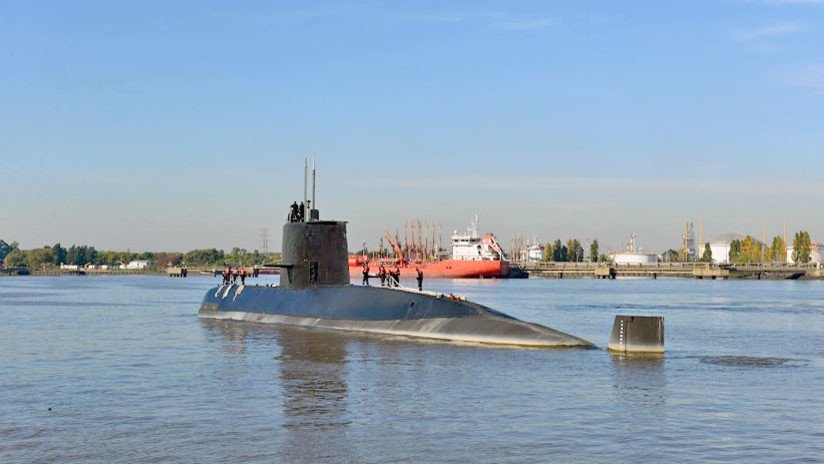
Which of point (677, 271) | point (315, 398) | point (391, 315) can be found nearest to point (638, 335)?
point (391, 315)

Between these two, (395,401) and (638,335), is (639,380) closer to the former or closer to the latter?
(638,335)

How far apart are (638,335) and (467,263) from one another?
113828mm

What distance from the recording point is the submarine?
1111 inches

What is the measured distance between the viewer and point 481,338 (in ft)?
92.5

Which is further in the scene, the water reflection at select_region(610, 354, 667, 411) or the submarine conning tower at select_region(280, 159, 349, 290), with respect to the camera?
the submarine conning tower at select_region(280, 159, 349, 290)

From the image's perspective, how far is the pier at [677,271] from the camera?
13900 cm

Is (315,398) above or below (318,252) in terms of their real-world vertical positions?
below

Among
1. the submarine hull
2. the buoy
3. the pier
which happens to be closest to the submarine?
the submarine hull

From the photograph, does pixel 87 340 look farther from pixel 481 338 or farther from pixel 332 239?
pixel 481 338

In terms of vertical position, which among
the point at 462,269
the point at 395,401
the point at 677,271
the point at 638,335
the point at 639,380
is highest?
the point at 462,269

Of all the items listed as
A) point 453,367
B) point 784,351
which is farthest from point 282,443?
point 784,351

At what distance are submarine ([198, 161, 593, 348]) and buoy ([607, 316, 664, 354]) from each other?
1504 mm

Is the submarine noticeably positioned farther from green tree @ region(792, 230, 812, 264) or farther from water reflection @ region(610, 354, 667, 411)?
green tree @ region(792, 230, 812, 264)

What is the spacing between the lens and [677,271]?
491 ft
